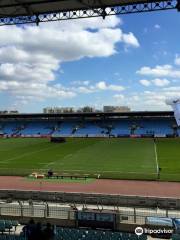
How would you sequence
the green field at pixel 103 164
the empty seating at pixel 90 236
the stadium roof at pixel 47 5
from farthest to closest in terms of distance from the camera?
1. the green field at pixel 103 164
2. the stadium roof at pixel 47 5
3. the empty seating at pixel 90 236

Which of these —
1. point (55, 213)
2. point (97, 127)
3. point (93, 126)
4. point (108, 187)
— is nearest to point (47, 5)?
point (55, 213)

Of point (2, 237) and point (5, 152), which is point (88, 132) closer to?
point (5, 152)

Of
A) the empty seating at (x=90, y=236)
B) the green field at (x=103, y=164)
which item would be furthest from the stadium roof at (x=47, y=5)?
the green field at (x=103, y=164)

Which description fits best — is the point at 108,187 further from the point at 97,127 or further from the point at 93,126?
the point at 93,126

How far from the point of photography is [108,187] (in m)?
31.8

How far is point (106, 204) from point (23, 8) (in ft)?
40.9

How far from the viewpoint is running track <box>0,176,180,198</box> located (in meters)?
29.9

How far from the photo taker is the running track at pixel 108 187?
29.9 m

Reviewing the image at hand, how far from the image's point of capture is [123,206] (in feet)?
80.7

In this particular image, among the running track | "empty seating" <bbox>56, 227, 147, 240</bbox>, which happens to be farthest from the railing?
the running track

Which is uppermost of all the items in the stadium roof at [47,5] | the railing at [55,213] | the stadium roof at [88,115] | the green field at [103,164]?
the stadium roof at [88,115]

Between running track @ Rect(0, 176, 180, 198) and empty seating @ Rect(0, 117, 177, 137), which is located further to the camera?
empty seating @ Rect(0, 117, 177, 137)

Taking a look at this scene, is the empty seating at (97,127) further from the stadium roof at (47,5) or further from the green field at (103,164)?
the stadium roof at (47,5)

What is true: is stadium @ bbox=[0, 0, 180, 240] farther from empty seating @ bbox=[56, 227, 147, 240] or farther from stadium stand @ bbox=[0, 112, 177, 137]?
stadium stand @ bbox=[0, 112, 177, 137]
